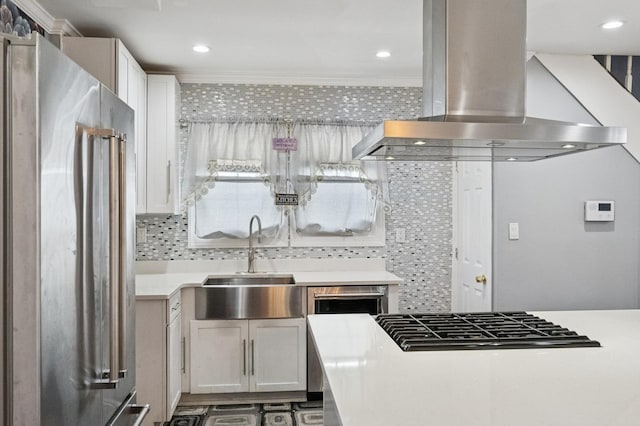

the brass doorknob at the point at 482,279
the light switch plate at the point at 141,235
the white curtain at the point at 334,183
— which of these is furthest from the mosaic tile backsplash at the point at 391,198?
the brass doorknob at the point at 482,279

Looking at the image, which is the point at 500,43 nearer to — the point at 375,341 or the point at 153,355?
the point at 375,341

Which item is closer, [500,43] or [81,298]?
[81,298]

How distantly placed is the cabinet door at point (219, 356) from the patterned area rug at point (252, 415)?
13 cm

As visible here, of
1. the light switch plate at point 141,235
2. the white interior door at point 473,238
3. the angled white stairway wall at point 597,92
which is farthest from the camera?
the light switch plate at point 141,235

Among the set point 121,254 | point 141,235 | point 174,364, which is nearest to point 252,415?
point 174,364

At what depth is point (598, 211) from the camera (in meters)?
3.55

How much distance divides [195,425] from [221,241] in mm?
1404

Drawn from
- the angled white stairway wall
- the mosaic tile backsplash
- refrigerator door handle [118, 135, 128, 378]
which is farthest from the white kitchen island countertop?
the mosaic tile backsplash

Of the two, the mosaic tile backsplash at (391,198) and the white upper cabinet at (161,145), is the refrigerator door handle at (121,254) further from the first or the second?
the mosaic tile backsplash at (391,198)

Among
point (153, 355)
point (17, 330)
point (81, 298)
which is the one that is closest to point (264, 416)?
point (153, 355)

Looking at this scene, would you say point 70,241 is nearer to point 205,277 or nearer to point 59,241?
point 59,241

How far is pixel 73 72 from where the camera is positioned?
4.69ft

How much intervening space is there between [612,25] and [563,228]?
1308 millimetres

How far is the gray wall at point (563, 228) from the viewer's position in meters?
3.54
